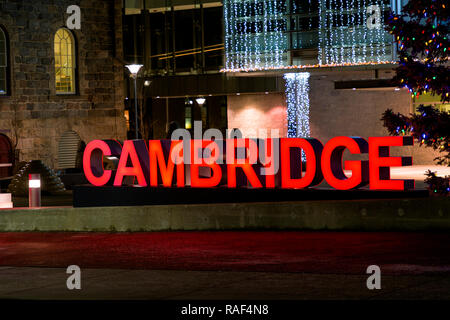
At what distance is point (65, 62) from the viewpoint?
36594 millimetres

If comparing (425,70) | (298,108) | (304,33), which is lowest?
(425,70)

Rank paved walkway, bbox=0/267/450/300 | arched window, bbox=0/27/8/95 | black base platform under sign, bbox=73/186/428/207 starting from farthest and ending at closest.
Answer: arched window, bbox=0/27/8/95 → black base platform under sign, bbox=73/186/428/207 → paved walkway, bbox=0/267/450/300

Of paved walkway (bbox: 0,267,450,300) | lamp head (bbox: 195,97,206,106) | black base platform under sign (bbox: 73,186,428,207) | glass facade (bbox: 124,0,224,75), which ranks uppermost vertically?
glass facade (bbox: 124,0,224,75)

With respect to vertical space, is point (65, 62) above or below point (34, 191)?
above

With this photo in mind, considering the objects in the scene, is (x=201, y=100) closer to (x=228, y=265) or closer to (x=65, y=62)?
(x=65, y=62)

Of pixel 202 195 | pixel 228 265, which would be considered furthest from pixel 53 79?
pixel 228 265

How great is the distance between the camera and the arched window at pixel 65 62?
3631 cm

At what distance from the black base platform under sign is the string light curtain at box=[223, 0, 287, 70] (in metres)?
13.4

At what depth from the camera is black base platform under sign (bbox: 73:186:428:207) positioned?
17.4 metres

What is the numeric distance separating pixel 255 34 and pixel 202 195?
15384mm

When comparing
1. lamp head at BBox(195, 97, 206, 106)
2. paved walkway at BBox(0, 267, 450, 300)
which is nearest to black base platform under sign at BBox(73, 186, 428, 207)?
paved walkway at BBox(0, 267, 450, 300)

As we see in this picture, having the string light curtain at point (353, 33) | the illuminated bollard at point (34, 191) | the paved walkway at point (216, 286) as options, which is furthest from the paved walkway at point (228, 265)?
the string light curtain at point (353, 33)

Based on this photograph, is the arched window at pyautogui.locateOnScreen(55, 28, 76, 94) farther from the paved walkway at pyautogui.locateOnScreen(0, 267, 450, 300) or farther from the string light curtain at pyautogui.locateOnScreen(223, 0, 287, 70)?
the paved walkway at pyautogui.locateOnScreen(0, 267, 450, 300)
